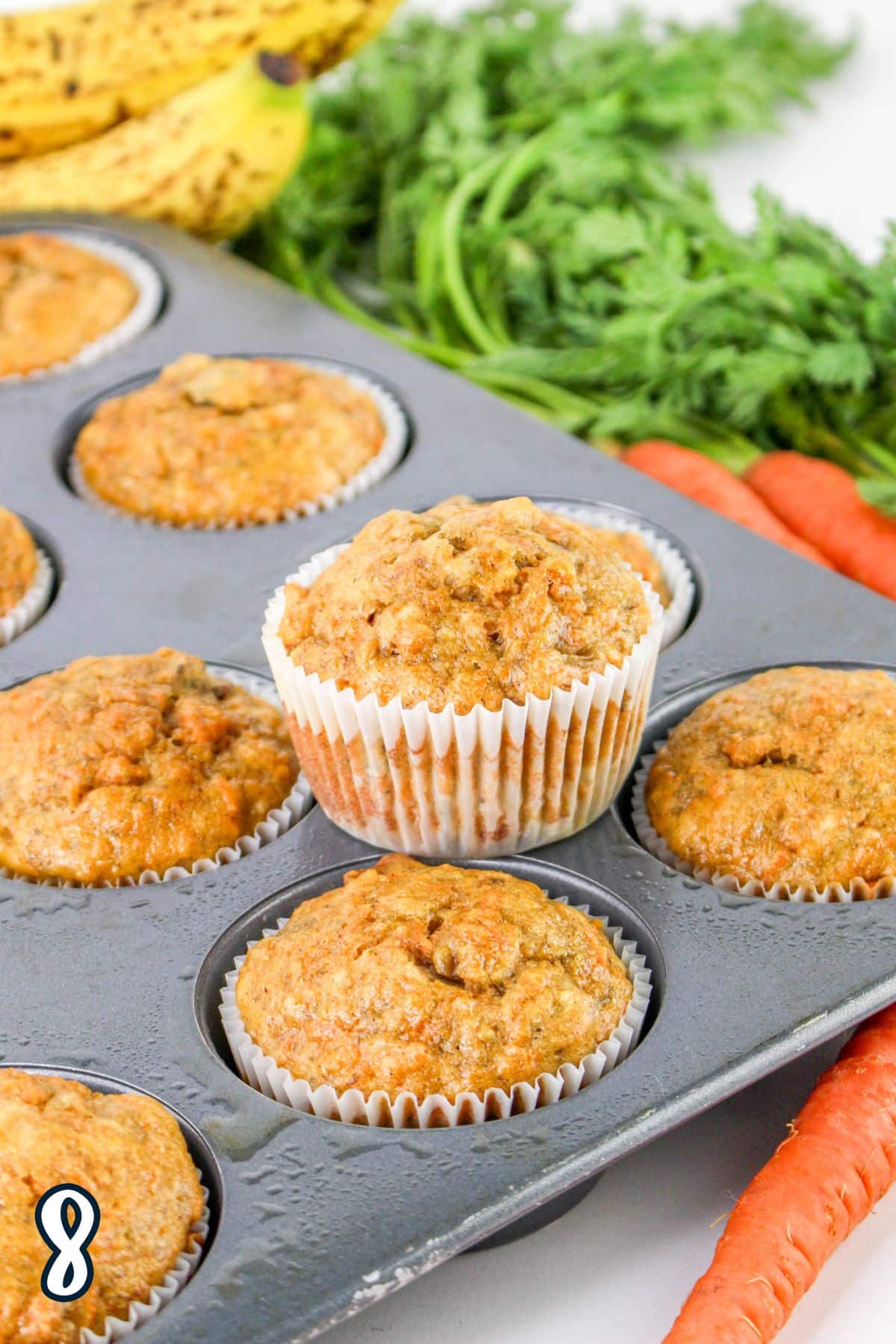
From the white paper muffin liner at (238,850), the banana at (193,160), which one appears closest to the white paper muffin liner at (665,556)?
the white paper muffin liner at (238,850)

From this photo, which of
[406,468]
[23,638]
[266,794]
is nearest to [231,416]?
[406,468]

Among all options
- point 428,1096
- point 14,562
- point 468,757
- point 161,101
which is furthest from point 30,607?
point 161,101

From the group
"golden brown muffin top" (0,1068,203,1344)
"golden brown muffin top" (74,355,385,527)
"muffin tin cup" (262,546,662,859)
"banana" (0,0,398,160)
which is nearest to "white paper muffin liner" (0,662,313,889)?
"muffin tin cup" (262,546,662,859)

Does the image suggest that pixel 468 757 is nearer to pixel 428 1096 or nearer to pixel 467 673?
pixel 467 673

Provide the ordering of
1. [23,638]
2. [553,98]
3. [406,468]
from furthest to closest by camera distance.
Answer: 1. [553,98]
2. [406,468]
3. [23,638]

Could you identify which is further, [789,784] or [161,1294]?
[789,784]

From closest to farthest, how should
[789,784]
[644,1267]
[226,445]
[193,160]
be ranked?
[644,1267] < [789,784] < [226,445] < [193,160]

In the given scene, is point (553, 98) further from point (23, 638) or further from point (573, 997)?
point (573, 997)
